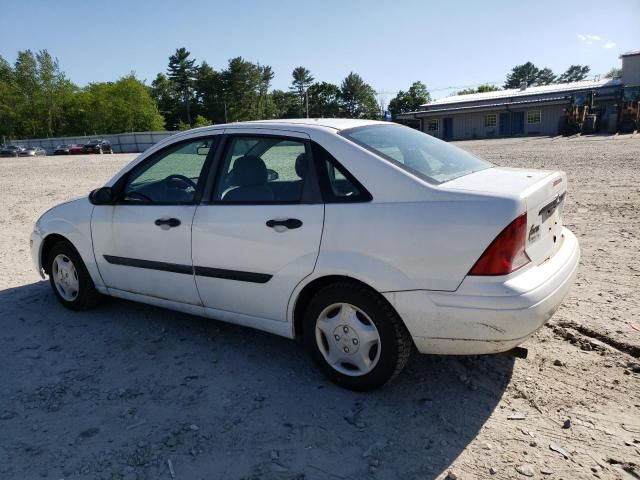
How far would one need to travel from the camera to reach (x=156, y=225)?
145 inches

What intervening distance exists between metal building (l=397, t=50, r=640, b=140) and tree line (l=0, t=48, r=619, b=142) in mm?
27603

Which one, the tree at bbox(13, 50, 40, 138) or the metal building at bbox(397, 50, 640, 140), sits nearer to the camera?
the metal building at bbox(397, 50, 640, 140)

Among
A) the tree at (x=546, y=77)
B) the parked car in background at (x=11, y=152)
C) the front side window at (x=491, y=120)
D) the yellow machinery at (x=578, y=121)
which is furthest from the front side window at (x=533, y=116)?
the tree at (x=546, y=77)

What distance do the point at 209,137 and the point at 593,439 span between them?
3074 mm

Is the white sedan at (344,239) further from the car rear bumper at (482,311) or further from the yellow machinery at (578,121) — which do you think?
the yellow machinery at (578,121)

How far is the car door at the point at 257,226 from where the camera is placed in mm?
3014

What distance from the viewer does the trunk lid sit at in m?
2.62

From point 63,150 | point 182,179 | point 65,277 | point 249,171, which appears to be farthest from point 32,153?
point 249,171

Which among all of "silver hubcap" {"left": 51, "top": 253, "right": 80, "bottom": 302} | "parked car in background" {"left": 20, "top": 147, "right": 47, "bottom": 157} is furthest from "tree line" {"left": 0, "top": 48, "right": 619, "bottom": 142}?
"silver hubcap" {"left": 51, "top": 253, "right": 80, "bottom": 302}

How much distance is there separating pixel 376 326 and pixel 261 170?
1408 mm

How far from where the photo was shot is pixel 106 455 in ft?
8.33

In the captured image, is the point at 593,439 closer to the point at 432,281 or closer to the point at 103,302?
the point at 432,281

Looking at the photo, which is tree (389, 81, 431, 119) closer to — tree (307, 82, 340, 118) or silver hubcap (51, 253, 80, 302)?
tree (307, 82, 340, 118)

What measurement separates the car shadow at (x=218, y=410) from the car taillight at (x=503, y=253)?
0.86m
